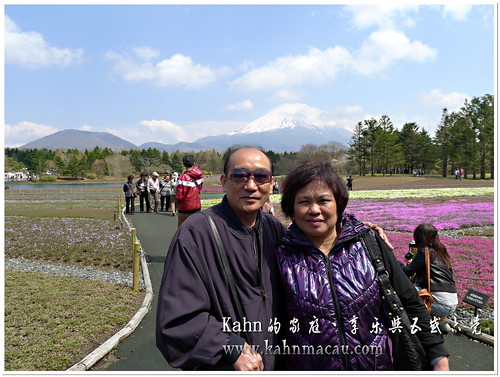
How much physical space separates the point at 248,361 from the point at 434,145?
69.2 meters

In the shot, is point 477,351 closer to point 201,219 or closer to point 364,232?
point 364,232

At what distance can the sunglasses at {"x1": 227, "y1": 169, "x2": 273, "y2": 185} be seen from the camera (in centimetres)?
198

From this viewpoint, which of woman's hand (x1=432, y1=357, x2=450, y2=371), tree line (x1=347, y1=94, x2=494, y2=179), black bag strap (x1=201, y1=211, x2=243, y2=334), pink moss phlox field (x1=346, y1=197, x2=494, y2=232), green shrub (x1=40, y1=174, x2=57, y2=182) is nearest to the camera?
black bag strap (x1=201, y1=211, x2=243, y2=334)

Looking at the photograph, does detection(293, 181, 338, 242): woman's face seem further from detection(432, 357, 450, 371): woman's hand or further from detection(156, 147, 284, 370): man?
detection(432, 357, 450, 371): woman's hand

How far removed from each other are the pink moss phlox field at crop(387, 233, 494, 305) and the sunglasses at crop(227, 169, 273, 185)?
5.46 metres

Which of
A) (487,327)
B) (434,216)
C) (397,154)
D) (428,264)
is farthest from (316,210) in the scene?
(397,154)

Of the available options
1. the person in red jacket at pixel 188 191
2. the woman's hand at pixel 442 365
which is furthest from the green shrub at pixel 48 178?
the woman's hand at pixel 442 365

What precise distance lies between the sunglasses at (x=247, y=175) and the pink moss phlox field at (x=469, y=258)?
546 centimetres

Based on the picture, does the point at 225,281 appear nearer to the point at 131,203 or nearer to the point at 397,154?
the point at 131,203

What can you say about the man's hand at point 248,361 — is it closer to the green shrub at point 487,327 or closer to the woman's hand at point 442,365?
the woman's hand at point 442,365

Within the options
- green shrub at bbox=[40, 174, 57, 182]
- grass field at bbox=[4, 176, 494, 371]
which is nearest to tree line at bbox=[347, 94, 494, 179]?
grass field at bbox=[4, 176, 494, 371]

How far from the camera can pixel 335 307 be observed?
1883 millimetres

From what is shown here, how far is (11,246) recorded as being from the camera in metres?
10.8

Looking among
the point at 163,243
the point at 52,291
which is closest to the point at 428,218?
the point at 163,243
